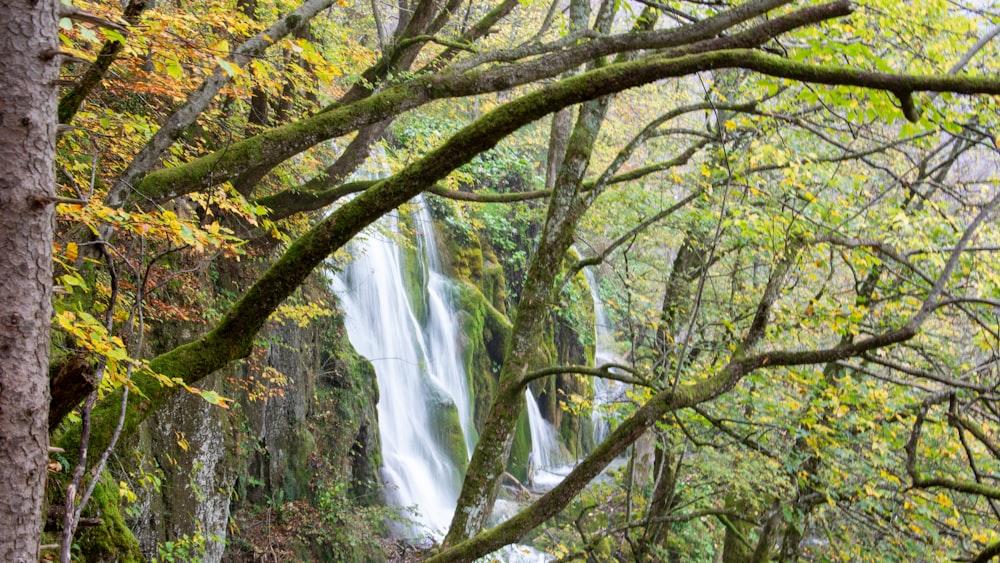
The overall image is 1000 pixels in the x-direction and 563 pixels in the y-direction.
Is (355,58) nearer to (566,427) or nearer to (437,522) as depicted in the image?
(437,522)

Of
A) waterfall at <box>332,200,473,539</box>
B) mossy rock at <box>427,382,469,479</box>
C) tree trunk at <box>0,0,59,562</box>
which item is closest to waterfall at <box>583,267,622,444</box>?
waterfall at <box>332,200,473,539</box>

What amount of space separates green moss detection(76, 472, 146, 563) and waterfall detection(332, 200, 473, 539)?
8220mm

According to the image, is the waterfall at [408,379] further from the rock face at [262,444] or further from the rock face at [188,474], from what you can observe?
the rock face at [188,474]

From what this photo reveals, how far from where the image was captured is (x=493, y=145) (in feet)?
8.27

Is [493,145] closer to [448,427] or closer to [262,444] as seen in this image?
[262,444]

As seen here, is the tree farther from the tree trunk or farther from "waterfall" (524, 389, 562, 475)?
"waterfall" (524, 389, 562, 475)

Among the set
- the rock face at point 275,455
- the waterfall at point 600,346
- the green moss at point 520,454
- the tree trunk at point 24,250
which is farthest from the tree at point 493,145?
the waterfall at point 600,346

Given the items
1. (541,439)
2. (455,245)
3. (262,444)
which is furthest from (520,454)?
(262,444)

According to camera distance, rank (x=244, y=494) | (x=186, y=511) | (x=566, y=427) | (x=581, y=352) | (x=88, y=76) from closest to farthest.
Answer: (x=88, y=76)
(x=186, y=511)
(x=244, y=494)
(x=566, y=427)
(x=581, y=352)

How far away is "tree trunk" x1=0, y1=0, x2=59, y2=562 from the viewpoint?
1.71m

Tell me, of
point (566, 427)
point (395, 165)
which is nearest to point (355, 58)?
point (395, 165)

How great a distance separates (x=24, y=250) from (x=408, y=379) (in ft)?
39.1

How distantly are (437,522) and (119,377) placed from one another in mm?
10358

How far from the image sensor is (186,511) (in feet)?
21.5
